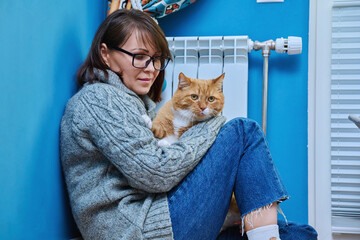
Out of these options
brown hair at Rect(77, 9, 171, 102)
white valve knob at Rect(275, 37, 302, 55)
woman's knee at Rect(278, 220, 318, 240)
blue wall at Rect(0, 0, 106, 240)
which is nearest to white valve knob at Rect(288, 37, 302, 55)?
white valve knob at Rect(275, 37, 302, 55)

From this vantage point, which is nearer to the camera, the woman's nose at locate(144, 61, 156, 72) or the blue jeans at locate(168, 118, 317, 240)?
the blue jeans at locate(168, 118, 317, 240)

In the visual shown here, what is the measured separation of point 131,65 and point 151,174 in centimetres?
39

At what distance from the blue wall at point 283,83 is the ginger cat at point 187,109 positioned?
549 mm

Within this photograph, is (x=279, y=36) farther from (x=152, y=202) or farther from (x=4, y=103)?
(x=4, y=103)

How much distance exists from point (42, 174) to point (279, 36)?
131 cm

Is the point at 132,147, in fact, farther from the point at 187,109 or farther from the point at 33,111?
the point at 187,109

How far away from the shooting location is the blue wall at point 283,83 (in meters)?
1.75

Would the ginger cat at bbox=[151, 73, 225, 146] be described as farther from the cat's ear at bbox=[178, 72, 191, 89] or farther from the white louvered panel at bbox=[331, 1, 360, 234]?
the white louvered panel at bbox=[331, 1, 360, 234]

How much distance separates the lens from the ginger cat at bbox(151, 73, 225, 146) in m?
1.25

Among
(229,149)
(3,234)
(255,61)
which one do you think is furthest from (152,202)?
(255,61)

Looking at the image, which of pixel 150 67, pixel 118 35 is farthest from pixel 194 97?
pixel 118 35

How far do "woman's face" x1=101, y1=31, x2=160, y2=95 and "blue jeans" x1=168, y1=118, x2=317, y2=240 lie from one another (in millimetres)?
309

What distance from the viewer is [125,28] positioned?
1.14m

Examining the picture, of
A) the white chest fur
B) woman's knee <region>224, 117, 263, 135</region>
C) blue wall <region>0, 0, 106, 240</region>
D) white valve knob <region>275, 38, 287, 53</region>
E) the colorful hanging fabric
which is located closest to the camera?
blue wall <region>0, 0, 106, 240</region>
